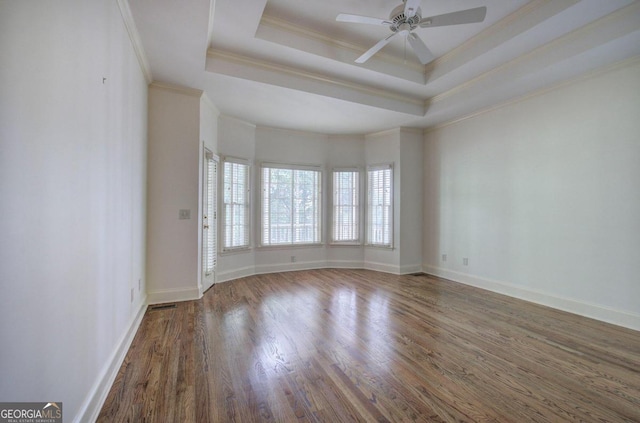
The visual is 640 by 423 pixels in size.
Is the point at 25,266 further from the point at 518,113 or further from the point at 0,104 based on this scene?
the point at 518,113

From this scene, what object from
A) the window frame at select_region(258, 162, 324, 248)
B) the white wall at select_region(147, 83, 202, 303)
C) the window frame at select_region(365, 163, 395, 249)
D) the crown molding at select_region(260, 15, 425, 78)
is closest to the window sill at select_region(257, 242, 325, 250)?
the window frame at select_region(258, 162, 324, 248)

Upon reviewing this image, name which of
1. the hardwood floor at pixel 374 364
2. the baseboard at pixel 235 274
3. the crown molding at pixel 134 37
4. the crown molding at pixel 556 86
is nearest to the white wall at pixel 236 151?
the baseboard at pixel 235 274

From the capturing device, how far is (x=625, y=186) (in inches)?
118

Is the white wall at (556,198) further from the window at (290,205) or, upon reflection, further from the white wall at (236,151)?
the white wall at (236,151)

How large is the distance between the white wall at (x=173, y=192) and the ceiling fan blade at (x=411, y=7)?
106 inches

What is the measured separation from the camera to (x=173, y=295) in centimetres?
355

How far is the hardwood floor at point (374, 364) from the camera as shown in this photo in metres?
1.70

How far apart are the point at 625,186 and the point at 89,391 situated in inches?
201

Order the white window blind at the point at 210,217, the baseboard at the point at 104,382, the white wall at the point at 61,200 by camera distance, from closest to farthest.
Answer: the white wall at the point at 61,200, the baseboard at the point at 104,382, the white window blind at the point at 210,217

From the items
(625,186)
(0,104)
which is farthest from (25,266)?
(625,186)

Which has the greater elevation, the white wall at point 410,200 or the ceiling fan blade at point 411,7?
the ceiling fan blade at point 411,7

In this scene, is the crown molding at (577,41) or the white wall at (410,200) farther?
the white wall at (410,200)

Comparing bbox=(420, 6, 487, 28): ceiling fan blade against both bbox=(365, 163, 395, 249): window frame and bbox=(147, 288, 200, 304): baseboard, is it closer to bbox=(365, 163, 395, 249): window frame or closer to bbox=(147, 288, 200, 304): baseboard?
bbox=(365, 163, 395, 249): window frame

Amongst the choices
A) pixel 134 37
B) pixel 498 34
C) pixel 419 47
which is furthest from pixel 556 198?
pixel 134 37
